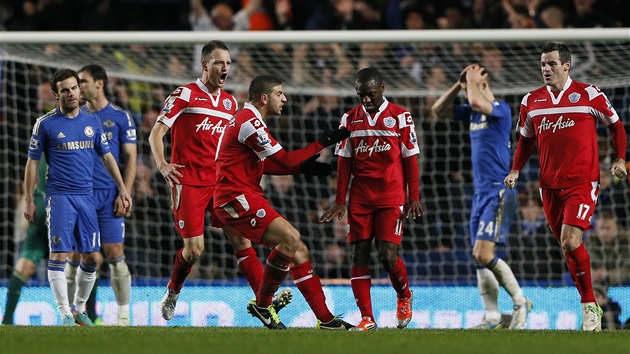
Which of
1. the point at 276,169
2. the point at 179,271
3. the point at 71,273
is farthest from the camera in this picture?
the point at 71,273

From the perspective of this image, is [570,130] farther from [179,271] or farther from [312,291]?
[179,271]

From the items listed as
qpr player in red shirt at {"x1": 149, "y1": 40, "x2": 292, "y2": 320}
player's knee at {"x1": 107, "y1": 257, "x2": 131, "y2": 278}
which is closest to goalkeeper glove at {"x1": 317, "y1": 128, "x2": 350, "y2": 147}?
qpr player in red shirt at {"x1": 149, "y1": 40, "x2": 292, "y2": 320}

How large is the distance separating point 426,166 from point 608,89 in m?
2.38

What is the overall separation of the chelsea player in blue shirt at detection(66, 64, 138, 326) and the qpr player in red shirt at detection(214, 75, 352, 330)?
1902 mm

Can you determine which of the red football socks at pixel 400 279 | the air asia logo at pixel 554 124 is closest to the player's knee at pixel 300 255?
the red football socks at pixel 400 279

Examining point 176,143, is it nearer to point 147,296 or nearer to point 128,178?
point 128,178

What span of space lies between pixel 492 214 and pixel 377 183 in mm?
1942

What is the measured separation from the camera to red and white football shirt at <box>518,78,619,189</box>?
7.71m

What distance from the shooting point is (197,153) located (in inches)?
326

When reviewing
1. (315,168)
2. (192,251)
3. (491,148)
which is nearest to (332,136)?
(315,168)

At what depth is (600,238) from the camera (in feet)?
35.5

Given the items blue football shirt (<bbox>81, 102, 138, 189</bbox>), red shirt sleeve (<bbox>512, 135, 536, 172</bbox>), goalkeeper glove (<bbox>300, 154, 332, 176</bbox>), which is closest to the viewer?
goalkeeper glove (<bbox>300, 154, 332, 176</bbox>)

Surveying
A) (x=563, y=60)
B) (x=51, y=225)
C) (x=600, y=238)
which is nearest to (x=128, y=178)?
(x=51, y=225)

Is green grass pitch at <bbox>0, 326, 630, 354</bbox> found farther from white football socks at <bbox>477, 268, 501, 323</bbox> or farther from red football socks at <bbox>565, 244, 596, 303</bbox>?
white football socks at <bbox>477, 268, 501, 323</bbox>
